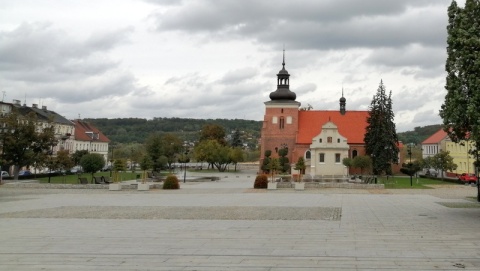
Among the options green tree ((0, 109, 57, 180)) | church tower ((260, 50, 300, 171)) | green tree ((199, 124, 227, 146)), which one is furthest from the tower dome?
green tree ((0, 109, 57, 180))

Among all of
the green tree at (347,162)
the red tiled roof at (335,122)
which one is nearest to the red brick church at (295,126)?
the red tiled roof at (335,122)

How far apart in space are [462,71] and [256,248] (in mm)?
11592

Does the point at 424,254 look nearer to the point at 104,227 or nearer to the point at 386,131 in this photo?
the point at 104,227

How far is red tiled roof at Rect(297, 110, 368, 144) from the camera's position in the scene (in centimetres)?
7544

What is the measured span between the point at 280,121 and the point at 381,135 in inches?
697

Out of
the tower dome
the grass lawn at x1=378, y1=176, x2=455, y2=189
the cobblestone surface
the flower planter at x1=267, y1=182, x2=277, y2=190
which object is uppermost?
the tower dome

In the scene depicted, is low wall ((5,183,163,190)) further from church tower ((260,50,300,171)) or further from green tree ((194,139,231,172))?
green tree ((194,139,231,172))

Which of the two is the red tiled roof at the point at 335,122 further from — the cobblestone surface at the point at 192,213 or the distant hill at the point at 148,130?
the distant hill at the point at 148,130

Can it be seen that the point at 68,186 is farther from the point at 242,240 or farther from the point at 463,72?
the point at 463,72

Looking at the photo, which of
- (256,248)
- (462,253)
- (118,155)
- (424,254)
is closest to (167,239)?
(256,248)

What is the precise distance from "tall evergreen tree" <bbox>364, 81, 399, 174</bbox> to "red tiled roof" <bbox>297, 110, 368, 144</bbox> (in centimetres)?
538

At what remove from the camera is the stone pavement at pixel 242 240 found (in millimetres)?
9820

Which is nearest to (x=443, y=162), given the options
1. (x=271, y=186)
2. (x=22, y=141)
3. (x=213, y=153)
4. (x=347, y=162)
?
Answer: (x=347, y=162)

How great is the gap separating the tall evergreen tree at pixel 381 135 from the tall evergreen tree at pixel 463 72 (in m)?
47.1
